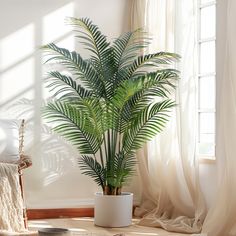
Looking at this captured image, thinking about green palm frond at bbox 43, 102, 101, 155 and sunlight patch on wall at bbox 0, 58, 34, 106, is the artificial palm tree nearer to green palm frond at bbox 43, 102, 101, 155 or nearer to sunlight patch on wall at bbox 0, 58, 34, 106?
green palm frond at bbox 43, 102, 101, 155

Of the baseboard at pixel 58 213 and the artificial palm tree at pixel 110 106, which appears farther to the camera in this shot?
the baseboard at pixel 58 213

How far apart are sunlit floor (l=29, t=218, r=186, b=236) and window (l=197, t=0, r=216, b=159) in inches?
31.3

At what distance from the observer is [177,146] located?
16.7ft

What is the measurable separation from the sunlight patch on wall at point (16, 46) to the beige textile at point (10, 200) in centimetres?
121

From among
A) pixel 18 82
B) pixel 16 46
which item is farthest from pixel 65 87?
pixel 16 46

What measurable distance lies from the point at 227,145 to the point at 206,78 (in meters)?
0.92

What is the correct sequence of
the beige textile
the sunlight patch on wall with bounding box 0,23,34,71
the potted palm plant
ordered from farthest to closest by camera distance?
the sunlight patch on wall with bounding box 0,23,34,71, the potted palm plant, the beige textile

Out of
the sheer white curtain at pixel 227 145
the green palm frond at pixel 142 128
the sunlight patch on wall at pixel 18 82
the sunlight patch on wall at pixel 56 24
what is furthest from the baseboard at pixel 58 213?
the sunlight patch on wall at pixel 56 24

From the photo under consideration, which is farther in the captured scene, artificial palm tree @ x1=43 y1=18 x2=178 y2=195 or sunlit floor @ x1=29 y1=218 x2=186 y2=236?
artificial palm tree @ x1=43 y1=18 x2=178 y2=195

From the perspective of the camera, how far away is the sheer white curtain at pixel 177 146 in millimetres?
4875

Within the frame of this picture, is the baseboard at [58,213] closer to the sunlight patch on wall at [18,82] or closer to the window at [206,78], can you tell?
the sunlight patch on wall at [18,82]

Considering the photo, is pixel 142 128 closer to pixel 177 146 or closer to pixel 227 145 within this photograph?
pixel 177 146

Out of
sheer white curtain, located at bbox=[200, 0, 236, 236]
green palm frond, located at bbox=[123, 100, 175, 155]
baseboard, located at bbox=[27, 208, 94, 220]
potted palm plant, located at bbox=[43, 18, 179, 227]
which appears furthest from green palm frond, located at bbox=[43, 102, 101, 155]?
sheer white curtain, located at bbox=[200, 0, 236, 236]

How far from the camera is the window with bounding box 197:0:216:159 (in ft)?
16.2
